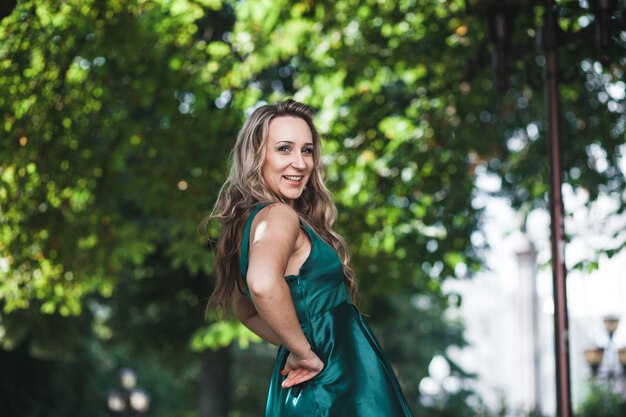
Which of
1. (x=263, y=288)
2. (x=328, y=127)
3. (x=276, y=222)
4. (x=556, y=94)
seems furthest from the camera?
(x=328, y=127)

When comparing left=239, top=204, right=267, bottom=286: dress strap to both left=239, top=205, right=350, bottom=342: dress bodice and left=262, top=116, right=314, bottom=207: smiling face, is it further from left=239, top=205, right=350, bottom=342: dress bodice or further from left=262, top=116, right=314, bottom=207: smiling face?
left=262, top=116, right=314, bottom=207: smiling face

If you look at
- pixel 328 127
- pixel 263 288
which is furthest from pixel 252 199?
pixel 328 127

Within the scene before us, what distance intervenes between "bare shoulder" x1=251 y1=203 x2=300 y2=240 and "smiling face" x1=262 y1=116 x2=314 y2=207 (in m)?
0.20

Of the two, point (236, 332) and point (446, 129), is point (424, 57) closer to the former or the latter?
point (446, 129)

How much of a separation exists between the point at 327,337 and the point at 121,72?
711 cm

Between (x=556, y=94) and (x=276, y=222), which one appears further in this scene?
(x=556, y=94)

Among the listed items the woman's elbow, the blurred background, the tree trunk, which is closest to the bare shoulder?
the woman's elbow

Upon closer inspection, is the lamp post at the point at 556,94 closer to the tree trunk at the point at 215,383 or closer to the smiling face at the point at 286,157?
the smiling face at the point at 286,157

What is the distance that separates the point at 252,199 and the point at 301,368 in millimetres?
605

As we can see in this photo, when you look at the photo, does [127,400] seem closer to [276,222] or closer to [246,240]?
[246,240]

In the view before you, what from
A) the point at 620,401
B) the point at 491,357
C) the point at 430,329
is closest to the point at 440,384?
the point at 430,329

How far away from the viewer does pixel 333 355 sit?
3.45 meters


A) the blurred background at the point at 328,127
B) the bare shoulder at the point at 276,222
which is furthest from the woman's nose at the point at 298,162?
the blurred background at the point at 328,127

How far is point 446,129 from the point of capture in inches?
428
